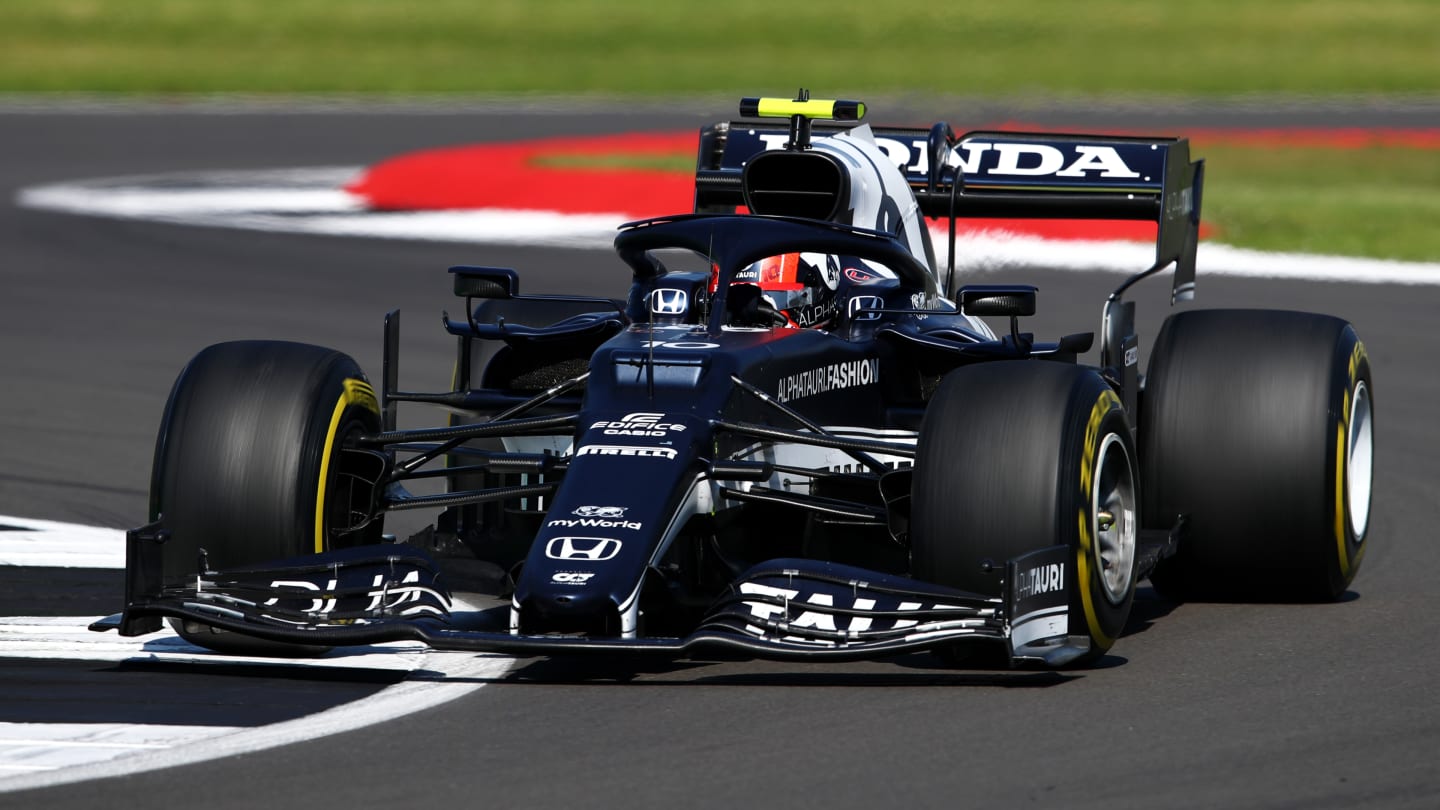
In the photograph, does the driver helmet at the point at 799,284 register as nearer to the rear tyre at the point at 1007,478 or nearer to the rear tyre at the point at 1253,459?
the rear tyre at the point at 1253,459

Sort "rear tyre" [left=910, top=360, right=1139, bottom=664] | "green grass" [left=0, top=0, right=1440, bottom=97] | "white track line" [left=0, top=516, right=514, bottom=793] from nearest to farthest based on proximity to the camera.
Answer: "white track line" [left=0, top=516, right=514, bottom=793], "rear tyre" [left=910, top=360, right=1139, bottom=664], "green grass" [left=0, top=0, right=1440, bottom=97]

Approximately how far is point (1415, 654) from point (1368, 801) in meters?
1.90

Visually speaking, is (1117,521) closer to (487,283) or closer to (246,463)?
(487,283)

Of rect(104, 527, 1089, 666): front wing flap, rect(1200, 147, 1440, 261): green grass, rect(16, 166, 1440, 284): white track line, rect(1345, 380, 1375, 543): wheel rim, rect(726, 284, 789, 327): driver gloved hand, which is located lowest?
rect(104, 527, 1089, 666): front wing flap

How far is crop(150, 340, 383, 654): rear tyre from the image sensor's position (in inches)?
284

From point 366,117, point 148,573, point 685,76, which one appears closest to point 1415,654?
point 148,573

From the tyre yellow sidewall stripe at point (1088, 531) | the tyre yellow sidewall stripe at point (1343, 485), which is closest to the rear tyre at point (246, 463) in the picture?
the tyre yellow sidewall stripe at point (1088, 531)

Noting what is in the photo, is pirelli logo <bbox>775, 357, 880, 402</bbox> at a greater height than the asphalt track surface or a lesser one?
greater

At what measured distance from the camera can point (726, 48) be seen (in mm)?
54531

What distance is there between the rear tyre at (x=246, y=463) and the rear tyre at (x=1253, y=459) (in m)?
2.94

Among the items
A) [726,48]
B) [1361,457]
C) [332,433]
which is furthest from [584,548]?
[726,48]

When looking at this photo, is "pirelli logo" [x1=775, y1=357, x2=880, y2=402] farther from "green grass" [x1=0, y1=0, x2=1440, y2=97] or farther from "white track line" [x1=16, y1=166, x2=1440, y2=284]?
"green grass" [x1=0, y1=0, x2=1440, y2=97]

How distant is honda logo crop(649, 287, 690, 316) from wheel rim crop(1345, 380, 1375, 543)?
8.48 feet

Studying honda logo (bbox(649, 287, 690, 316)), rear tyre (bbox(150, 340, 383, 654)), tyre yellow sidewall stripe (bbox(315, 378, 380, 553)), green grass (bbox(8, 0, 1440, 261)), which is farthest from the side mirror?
green grass (bbox(8, 0, 1440, 261))
